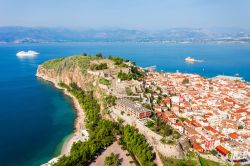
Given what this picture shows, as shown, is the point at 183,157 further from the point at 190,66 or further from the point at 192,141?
the point at 190,66

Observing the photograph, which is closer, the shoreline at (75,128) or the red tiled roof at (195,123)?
the shoreline at (75,128)

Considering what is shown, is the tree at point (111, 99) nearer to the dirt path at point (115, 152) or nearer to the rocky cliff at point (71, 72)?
the dirt path at point (115, 152)

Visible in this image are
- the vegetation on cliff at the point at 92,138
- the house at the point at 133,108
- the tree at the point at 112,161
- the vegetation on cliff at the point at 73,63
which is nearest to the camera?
the tree at the point at 112,161

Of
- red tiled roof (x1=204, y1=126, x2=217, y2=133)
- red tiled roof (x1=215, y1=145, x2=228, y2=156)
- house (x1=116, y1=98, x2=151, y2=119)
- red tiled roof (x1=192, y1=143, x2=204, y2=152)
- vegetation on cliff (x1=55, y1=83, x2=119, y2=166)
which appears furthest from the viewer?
house (x1=116, y1=98, x2=151, y2=119)

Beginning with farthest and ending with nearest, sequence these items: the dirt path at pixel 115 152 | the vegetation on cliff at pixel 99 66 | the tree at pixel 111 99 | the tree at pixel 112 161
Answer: the vegetation on cliff at pixel 99 66 → the tree at pixel 111 99 → the dirt path at pixel 115 152 → the tree at pixel 112 161

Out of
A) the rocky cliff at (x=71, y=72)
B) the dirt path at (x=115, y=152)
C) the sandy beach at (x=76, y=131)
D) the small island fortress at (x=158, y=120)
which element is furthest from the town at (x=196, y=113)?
the rocky cliff at (x=71, y=72)

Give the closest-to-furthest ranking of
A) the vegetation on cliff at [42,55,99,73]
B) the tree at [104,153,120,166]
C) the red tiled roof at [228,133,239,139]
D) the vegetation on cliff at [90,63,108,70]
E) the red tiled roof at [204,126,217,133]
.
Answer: the tree at [104,153,120,166] < the red tiled roof at [228,133,239,139] < the red tiled roof at [204,126,217,133] < the vegetation on cliff at [90,63,108,70] < the vegetation on cliff at [42,55,99,73]

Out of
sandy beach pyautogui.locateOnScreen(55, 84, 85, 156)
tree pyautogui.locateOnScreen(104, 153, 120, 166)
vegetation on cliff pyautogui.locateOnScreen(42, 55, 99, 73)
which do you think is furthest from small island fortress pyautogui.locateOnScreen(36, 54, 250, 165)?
vegetation on cliff pyautogui.locateOnScreen(42, 55, 99, 73)

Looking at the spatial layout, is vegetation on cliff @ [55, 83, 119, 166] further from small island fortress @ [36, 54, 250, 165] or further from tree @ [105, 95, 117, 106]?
tree @ [105, 95, 117, 106]

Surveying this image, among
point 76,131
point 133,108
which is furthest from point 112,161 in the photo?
point 76,131

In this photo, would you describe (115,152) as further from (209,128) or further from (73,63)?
(73,63)
